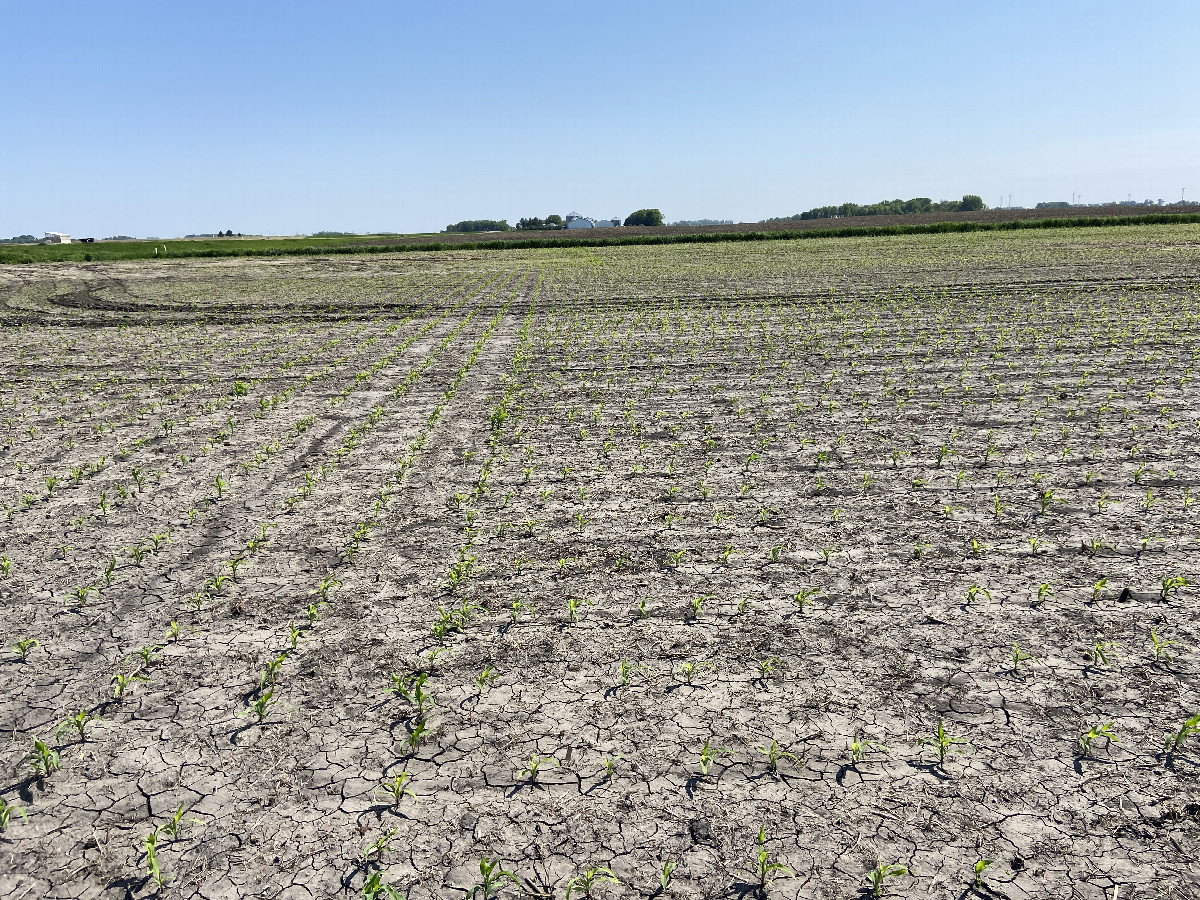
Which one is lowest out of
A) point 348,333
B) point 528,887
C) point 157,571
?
point 528,887

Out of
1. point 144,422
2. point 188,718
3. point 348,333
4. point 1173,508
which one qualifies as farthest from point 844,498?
point 348,333

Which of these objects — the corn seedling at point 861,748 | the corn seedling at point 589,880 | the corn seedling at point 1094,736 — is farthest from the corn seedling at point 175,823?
the corn seedling at point 1094,736

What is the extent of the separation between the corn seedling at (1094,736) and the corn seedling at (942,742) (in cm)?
53

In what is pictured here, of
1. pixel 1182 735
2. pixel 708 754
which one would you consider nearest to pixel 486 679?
pixel 708 754

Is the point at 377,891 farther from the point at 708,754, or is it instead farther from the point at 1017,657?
the point at 1017,657

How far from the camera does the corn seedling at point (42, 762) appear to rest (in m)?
3.63

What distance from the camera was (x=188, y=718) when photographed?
4.04 metres

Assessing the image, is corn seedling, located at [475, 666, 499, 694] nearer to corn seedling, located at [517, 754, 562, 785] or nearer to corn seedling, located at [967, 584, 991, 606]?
corn seedling, located at [517, 754, 562, 785]

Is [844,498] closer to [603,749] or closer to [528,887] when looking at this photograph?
[603,749]

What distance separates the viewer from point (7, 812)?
3354mm

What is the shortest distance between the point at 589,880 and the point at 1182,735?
2.97 m

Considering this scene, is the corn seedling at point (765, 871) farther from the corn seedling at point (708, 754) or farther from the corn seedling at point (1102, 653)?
the corn seedling at point (1102, 653)

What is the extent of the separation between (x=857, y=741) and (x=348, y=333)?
16.7 m

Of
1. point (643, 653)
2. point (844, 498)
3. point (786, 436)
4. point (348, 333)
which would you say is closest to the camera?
point (643, 653)
